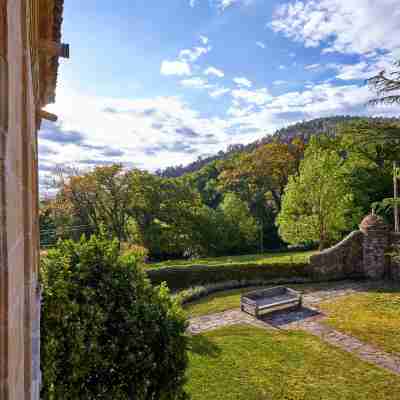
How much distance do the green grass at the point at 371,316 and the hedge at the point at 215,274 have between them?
12.3 ft

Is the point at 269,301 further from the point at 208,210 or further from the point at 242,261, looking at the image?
the point at 208,210

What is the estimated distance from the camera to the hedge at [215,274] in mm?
16297

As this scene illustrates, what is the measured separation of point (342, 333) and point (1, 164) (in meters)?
11.3

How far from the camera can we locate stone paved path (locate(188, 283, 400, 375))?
8.59 metres

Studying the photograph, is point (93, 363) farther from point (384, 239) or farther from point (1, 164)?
point (384, 239)

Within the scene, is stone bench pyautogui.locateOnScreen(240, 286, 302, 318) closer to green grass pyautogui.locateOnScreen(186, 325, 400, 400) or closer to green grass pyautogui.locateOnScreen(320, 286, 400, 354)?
green grass pyautogui.locateOnScreen(320, 286, 400, 354)

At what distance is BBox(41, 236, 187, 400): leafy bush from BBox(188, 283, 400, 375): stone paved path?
6.56 m

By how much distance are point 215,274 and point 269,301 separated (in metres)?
4.60

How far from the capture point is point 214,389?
23.0ft

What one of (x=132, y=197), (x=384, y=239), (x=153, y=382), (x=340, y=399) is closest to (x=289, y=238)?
(x=384, y=239)

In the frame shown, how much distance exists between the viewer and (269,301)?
12.2m

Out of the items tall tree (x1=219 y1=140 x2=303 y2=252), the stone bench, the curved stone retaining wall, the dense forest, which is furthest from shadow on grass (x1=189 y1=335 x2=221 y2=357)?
tall tree (x1=219 y1=140 x2=303 y2=252)

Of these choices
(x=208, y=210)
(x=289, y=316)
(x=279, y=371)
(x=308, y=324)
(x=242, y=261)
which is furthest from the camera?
(x=208, y=210)

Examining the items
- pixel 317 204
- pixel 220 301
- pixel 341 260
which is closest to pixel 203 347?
pixel 220 301
